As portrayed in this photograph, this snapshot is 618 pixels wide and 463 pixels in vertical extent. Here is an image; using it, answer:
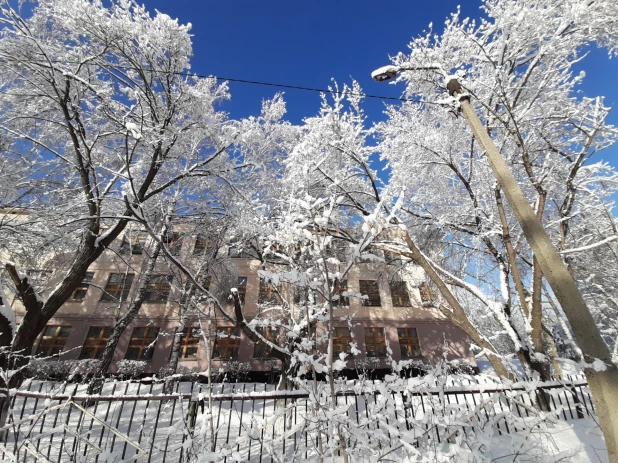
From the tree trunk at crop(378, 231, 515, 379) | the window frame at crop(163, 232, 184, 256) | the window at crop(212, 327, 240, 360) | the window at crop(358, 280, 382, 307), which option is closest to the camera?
the tree trunk at crop(378, 231, 515, 379)

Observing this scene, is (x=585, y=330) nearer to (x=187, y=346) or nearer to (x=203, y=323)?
(x=203, y=323)

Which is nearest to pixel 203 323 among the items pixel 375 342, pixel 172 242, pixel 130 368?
pixel 130 368

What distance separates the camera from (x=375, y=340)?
61.1 feet

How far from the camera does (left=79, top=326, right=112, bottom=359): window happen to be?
1652 cm

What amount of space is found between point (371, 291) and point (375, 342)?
11.4ft

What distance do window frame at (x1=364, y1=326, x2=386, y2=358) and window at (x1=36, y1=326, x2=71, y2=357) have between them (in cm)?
1905

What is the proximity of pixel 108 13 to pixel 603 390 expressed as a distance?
449 inches

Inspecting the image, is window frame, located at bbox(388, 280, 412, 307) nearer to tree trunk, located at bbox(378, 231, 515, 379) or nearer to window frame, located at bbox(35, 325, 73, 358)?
tree trunk, located at bbox(378, 231, 515, 379)

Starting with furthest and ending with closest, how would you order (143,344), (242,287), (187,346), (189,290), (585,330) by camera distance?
1. (242,287)
2. (143,344)
3. (187,346)
4. (189,290)
5. (585,330)

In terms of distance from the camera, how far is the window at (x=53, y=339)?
1645 cm

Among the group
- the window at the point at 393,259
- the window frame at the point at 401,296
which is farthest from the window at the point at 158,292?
the window frame at the point at 401,296

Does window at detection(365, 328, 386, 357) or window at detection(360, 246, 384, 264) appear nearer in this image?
window at detection(360, 246, 384, 264)

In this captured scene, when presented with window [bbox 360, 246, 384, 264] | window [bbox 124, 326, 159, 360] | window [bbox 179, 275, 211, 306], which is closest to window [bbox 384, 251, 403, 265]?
window [bbox 360, 246, 384, 264]

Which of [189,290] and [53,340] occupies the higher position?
[189,290]
